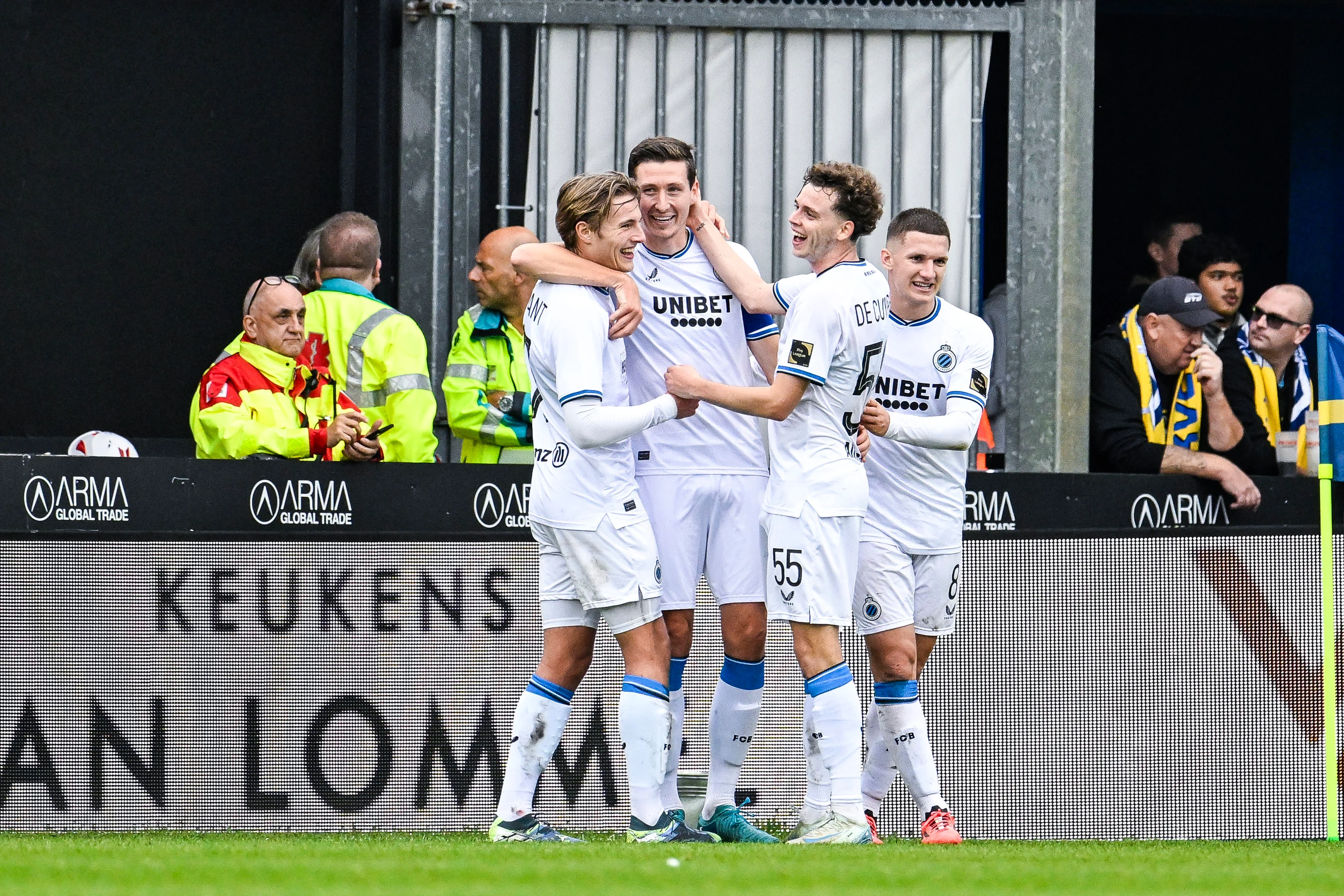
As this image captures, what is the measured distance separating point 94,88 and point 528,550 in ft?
12.7

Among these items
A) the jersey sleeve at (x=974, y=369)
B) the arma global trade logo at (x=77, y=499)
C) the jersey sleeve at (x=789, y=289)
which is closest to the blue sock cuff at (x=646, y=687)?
the jersey sleeve at (x=789, y=289)

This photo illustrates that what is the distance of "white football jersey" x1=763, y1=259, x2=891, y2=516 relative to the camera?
652 cm

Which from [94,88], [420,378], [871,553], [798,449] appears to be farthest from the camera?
[94,88]

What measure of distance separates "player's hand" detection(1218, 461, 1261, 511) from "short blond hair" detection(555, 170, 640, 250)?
2.86m

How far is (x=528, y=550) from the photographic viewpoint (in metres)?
7.86

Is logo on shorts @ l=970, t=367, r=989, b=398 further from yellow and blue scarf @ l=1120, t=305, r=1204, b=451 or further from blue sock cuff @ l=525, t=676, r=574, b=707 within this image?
blue sock cuff @ l=525, t=676, r=574, b=707

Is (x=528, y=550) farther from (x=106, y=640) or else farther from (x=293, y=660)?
(x=106, y=640)

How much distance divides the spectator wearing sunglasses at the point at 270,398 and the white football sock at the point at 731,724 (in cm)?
189

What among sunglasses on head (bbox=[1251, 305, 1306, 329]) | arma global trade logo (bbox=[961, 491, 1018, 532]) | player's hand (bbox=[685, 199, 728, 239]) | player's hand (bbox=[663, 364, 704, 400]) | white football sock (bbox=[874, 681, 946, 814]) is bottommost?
white football sock (bbox=[874, 681, 946, 814])

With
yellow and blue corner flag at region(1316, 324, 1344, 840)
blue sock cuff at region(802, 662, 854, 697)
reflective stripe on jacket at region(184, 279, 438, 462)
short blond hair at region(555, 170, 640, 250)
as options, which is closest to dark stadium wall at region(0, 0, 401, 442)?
reflective stripe on jacket at region(184, 279, 438, 462)

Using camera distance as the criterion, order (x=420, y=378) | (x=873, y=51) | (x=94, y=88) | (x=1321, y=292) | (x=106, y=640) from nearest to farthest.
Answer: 1. (x=106, y=640)
2. (x=420, y=378)
3. (x=873, y=51)
4. (x=94, y=88)
5. (x=1321, y=292)

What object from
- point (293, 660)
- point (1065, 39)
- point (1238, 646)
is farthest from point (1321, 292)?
point (293, 660)

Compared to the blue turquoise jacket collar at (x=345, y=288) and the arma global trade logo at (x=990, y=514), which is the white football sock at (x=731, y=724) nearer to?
the arma global trade logo at (x=990, y=514)

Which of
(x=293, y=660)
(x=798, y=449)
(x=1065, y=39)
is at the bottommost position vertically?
(x=293, y=660)
